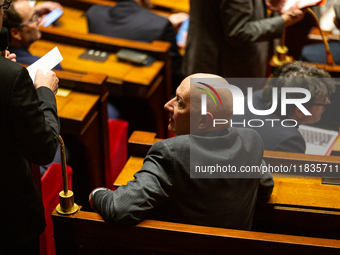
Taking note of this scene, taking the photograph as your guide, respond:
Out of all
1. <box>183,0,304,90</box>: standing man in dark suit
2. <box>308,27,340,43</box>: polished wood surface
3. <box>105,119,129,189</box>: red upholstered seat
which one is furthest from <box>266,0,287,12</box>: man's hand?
<box>105,119,129,189</box>: red upholstered seat

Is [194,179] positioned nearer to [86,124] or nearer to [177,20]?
[86,124]

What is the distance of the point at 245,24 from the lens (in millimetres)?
2332

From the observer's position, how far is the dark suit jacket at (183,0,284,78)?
91.0 inches

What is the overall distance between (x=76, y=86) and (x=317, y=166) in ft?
4.23

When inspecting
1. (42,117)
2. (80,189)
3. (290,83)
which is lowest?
(80,189)

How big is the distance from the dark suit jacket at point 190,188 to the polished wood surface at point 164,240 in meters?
0.05

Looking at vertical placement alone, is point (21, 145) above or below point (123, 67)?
above

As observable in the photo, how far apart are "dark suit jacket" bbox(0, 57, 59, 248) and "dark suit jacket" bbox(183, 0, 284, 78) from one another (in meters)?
1.30

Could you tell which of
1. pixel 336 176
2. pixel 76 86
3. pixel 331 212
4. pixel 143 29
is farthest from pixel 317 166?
pixel 143 29

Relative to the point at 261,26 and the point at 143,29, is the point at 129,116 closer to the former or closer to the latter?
the point at 143,29

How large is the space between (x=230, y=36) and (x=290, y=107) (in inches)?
23.8

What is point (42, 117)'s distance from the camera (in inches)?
46.9

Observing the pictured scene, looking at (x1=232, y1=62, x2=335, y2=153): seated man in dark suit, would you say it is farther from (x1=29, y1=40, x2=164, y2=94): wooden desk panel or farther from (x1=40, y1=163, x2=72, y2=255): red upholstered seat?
(x1=40, y1=163, x2=72, y2=255): red upholstered seat

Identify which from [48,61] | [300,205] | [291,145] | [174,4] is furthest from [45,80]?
[174,4]
